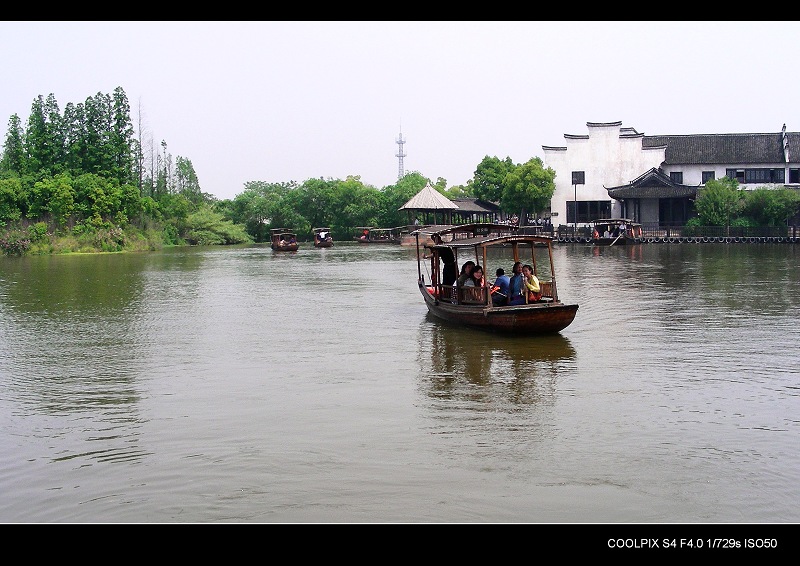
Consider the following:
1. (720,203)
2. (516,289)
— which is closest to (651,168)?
(720,203)

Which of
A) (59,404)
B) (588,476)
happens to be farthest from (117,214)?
(588,476)

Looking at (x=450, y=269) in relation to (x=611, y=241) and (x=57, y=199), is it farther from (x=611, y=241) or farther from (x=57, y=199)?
(x=57, y=199)

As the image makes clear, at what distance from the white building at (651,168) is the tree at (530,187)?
61.2 inches

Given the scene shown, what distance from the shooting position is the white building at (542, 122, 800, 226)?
2025 inches

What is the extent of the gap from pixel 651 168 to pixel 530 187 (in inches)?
301

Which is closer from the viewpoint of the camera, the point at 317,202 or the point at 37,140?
the point at 37,140

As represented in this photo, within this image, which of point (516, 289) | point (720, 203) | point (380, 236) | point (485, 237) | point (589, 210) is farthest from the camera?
point (380, 236)

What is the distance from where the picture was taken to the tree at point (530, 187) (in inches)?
2127

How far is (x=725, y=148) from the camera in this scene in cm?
5334

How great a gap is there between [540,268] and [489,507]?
25.0 meters

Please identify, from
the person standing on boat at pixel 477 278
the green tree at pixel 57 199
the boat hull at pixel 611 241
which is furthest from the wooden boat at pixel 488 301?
the green tree at pixel 57 199

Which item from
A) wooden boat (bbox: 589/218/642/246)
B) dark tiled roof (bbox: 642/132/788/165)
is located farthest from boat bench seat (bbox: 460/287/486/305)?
dark tiled roof (bbox: 642/132/788/165)

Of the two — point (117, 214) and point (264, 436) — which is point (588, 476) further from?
point (117, 214)

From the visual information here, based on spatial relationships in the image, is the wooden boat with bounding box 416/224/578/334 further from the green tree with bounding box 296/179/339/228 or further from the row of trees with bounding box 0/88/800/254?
the green tree with bounding box 296/179/339/228
